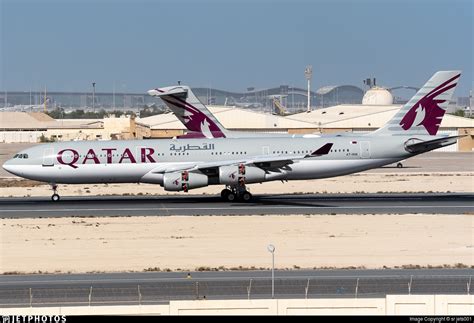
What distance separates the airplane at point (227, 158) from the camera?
5891cm

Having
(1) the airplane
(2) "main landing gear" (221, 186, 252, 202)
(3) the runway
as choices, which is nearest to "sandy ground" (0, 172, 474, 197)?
(3) the runway

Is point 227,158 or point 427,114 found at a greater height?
point 427,114

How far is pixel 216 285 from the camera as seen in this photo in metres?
33.1

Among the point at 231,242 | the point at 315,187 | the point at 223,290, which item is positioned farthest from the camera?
the point at 315,187

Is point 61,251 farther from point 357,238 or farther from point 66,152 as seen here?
point 66,152

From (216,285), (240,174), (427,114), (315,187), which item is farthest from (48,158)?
(216,285)

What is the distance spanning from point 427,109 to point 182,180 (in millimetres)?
18266

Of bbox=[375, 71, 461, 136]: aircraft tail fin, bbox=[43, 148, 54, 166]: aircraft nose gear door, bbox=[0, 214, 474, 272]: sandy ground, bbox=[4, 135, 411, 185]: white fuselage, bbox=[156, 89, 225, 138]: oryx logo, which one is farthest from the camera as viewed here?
bbox=[156, 89, 225, 138]: oryx logo

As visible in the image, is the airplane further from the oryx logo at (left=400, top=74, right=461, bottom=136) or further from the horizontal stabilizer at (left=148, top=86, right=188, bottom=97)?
the horizontal stabilizer at (left=148, top=86, right=188, bottom=97)

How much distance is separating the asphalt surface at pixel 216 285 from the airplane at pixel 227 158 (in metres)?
22.2

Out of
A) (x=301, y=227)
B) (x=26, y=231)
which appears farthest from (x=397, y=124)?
(x=26, y=231)

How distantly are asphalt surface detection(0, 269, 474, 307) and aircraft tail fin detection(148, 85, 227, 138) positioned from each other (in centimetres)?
4020

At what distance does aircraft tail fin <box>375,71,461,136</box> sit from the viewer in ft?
210

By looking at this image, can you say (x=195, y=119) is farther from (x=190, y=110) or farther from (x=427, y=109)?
(x=427, y=109)
